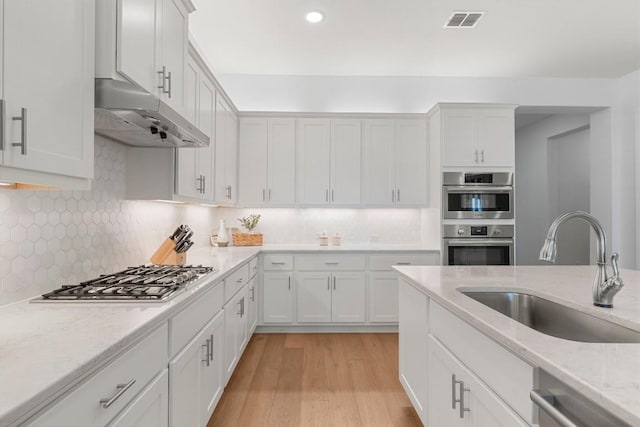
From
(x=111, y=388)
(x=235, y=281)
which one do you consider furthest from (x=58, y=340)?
(x=235, y=281)

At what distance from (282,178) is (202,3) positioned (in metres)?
1.89

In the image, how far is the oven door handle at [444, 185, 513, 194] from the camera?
12.2ft

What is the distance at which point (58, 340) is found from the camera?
0.98 m

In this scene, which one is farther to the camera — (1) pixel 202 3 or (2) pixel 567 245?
(2) pixel 567 245

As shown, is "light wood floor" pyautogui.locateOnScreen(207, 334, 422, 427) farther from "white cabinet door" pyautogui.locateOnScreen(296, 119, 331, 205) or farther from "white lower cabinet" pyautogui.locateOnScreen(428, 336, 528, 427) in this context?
"white cabinet door" pyautogui.locateOnScreen(296, 119, 331, 205)

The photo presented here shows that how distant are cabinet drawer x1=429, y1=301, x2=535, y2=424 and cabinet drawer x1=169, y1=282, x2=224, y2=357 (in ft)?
3.86

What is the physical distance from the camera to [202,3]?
2.81m

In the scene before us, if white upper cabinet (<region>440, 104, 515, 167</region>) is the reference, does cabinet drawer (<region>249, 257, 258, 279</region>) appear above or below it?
below

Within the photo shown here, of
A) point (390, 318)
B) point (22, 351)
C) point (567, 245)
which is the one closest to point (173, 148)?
point (22, 351)

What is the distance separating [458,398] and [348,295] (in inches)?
92.8

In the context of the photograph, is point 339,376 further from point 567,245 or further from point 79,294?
point 567,245

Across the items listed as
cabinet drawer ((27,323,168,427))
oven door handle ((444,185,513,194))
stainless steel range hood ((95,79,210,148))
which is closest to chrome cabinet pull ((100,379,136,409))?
cabinet drawer ((27,323,168,427))

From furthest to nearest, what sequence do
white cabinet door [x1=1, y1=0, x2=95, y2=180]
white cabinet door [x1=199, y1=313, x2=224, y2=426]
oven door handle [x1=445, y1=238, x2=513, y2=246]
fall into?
oven door handle [x1=445, y1=238, x2=513, y2=246] → white cabinet door [x1=199, y1=313, x2=224, y2=426] → white cabinet door [x1=1, y1=0, x2=95, y2=180]

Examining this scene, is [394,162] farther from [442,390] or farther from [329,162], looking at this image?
[442,390]
